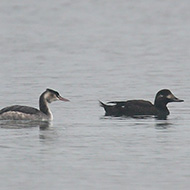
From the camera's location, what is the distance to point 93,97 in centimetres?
2642

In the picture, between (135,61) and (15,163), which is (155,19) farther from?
(15,163)

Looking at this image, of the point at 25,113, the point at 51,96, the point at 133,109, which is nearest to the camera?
the point at 25,113

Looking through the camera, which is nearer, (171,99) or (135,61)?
(171,99)

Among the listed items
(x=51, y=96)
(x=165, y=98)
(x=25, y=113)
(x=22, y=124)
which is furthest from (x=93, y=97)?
(x=22, y=124)

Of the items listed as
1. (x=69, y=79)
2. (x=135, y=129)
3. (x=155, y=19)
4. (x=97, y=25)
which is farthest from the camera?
(x=155, y=19)

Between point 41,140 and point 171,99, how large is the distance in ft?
20.4

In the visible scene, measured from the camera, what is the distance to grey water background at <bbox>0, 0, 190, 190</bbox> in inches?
619

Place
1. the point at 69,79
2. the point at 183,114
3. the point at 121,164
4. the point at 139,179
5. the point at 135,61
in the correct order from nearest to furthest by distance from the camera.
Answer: the point at 139,179
the point at 121,164
the point at 183,114
the point at 69,79
the point at 135,61

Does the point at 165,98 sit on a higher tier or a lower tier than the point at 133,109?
higher

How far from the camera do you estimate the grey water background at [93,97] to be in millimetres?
15711

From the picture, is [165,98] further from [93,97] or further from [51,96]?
[51,96]

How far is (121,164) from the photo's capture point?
16422 mm

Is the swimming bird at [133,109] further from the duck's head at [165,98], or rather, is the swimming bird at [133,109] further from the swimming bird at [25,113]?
the swimming bird at [25,113]

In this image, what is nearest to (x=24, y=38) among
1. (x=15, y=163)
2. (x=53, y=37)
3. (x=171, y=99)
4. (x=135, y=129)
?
(x=53, y=37)
